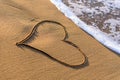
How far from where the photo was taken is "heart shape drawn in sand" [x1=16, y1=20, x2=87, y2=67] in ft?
8.10

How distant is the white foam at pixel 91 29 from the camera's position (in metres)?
2.89

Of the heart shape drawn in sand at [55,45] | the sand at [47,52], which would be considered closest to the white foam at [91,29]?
the sand at [47,52]

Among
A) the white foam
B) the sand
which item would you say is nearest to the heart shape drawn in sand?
the sand

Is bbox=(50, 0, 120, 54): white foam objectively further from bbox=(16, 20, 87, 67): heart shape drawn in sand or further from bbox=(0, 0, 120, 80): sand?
bbox=(16, 20, 87, 67): heart shape drawn in sand

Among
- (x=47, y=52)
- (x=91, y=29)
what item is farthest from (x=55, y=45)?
(x=91, y=29)

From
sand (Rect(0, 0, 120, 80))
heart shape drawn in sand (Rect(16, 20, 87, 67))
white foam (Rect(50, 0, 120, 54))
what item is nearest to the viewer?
sand (Rect(0, 0, 120, 80))

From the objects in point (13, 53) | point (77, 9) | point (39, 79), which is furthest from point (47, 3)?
point (39, 79)

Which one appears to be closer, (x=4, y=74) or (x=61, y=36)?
(x=4, y=74)

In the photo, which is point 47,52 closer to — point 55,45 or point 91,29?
point 55,45

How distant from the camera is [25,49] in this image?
96.5 inches

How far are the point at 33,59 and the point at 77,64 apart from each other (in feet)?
1.33

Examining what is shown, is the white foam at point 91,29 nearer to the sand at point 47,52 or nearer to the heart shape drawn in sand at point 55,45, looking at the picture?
the sand at point 47,52

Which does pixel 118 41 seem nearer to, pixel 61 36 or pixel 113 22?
pixel 113 22

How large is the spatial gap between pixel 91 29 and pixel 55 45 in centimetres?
68
